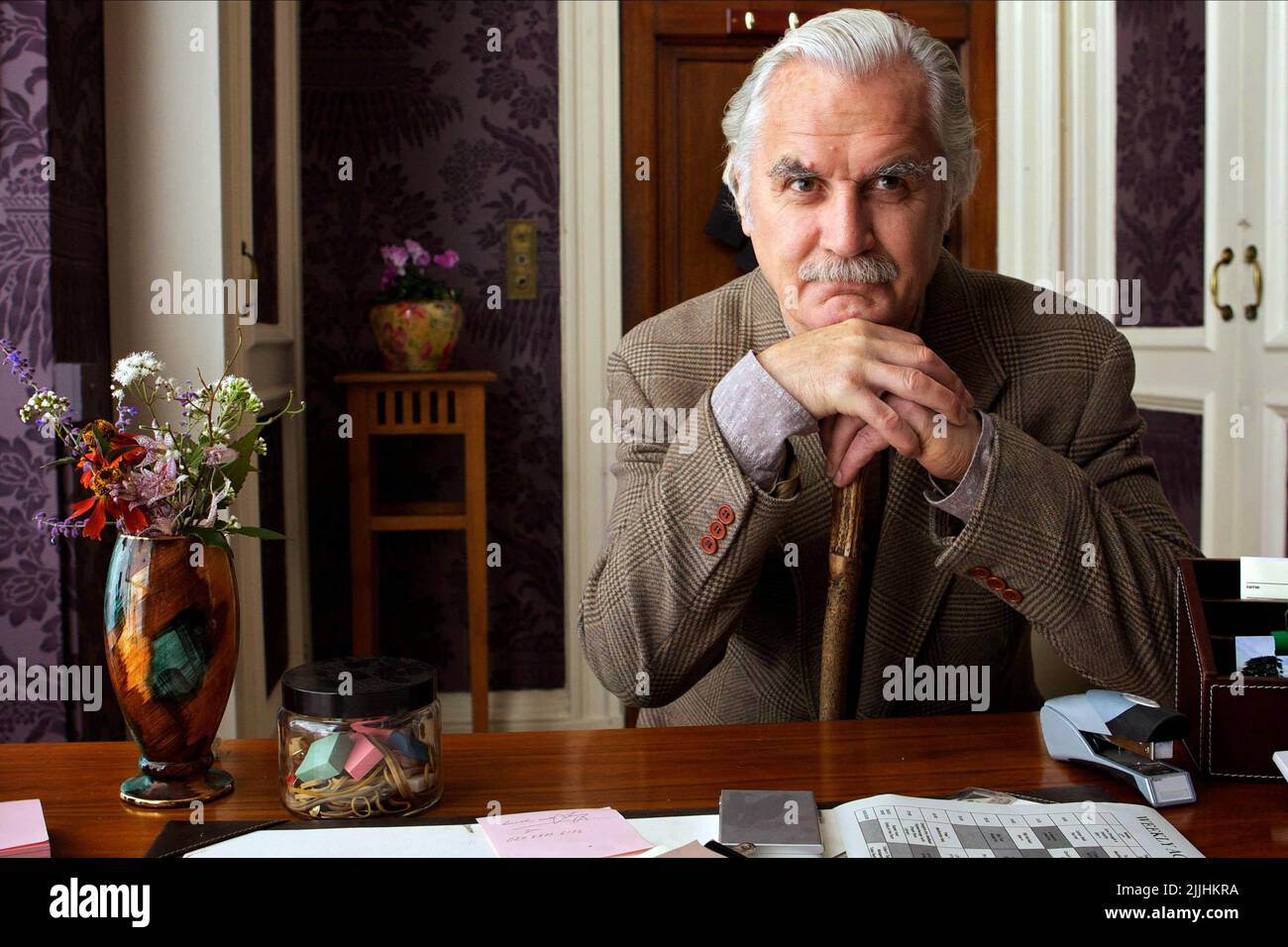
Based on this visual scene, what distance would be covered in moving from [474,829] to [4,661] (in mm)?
1374

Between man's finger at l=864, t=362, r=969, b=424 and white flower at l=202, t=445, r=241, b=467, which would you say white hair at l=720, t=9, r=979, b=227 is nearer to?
man's finger at l=864, t=362, r=969, b=424

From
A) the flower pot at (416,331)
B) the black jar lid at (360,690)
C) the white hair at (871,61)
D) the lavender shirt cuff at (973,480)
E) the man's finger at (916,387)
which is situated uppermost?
the white hair at (871,61)

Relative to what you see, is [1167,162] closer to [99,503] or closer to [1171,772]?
[1171,772]

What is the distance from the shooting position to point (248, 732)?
294 cm

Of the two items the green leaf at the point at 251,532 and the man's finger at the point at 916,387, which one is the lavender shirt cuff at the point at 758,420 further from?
the green leaf at the point at 251,532

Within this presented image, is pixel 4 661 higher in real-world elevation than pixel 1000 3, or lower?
lower

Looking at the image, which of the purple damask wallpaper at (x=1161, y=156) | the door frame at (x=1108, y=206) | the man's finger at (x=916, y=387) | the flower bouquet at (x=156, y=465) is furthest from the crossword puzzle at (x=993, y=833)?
the purple damask wallpaper at (x=1161, y=156)

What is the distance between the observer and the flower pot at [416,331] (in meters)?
3.47

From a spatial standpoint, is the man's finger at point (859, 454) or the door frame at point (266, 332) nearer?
the man's finger at point (859, 454)

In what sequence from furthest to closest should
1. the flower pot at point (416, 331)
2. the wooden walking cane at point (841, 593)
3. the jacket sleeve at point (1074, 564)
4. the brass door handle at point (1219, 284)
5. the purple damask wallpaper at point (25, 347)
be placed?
the flower pot at point (416, 331), the brass door handle at point (1219, 284), the purple damask wallpaper at point (25, 347), the wooden walking cane at point (841, 593), the jacket sleeve at point (1074, 564)

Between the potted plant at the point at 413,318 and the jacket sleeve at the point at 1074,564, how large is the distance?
91.2 inches

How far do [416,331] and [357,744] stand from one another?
259cm
